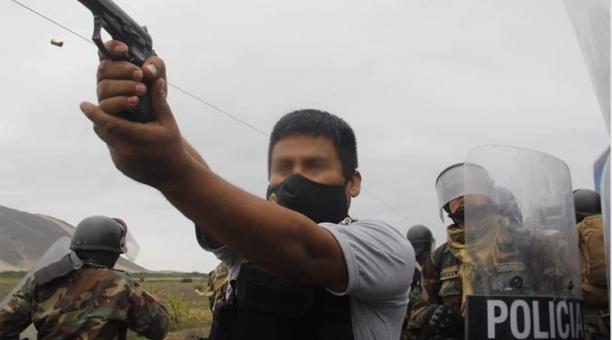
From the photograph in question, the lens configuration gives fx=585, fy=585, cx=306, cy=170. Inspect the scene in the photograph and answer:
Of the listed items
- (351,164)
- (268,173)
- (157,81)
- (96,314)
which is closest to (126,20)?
(157,81)

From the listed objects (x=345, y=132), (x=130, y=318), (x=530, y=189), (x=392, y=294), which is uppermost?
(x=345, y=132)

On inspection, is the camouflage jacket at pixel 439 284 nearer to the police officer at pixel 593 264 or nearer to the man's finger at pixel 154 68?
the police officer at pixel 593 264

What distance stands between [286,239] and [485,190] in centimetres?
94

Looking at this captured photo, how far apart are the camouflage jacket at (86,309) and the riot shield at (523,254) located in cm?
350

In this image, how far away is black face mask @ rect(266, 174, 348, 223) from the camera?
5.95 feet

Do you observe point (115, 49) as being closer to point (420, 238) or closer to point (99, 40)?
point (99, 40)

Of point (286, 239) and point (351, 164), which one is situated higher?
point (351, 164)

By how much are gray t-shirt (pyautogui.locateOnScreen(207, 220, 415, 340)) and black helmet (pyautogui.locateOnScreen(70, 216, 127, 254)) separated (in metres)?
3.77

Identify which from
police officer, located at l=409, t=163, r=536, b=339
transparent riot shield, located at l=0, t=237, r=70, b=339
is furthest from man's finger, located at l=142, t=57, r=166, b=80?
transparent riot shield, located at l=0, t=237, r=70, b=339

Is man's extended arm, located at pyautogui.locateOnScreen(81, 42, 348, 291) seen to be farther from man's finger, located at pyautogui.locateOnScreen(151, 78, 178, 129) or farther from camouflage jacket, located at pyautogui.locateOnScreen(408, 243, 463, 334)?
camouflage jacket, located at pyautogui.locateOnScreen(408, 243, 463, 334)

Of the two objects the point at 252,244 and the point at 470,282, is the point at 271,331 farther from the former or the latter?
the point at 470,282

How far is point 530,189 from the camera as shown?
1.95 m

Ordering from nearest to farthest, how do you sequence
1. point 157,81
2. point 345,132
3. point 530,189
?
point 157,81 → point 530,189 → point 345,132

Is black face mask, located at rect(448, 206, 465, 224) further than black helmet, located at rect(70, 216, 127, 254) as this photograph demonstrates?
No
